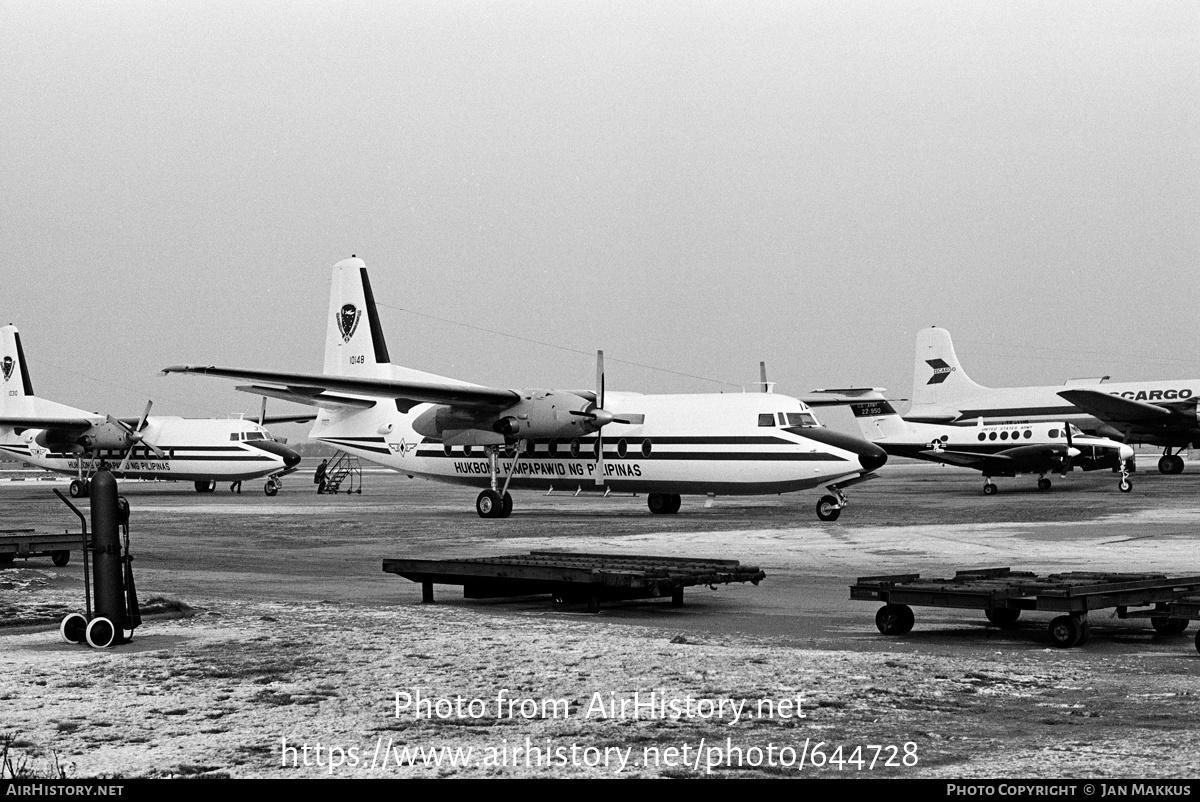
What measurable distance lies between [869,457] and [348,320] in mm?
15502

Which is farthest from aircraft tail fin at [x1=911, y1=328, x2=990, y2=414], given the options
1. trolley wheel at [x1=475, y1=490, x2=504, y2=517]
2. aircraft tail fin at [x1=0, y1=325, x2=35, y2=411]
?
aircraft tail fin at [x1=0, y1=325, x2=35, y2=411]

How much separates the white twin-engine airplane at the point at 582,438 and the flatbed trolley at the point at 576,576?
1325 centimetres

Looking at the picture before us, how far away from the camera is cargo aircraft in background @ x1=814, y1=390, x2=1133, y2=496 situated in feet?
130

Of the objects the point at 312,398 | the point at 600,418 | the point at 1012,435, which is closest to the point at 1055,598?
the point at 600,418

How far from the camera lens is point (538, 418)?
94.7ft

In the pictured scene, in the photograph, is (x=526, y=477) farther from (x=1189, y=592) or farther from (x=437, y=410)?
(x=1189, y=592)

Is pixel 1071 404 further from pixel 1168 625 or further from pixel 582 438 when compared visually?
pixel 1168 625

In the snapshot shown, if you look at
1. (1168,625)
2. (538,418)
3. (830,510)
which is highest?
(538,418)

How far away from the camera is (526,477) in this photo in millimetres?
30125

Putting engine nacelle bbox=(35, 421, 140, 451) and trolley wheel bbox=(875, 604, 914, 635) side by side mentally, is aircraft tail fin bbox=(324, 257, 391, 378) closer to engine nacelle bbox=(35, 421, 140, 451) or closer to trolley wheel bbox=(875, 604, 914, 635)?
engine nacelle bbox=(35, 421, 140, 451)

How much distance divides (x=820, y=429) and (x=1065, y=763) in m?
21.1

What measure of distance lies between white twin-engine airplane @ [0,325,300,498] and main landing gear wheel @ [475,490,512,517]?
17.6 metres

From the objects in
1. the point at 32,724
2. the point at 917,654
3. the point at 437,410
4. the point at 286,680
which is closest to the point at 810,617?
the point at 917,654

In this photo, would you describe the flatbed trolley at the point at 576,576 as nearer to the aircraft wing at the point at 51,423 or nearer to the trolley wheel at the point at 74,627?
the trolley wheel at the point at 74,627
